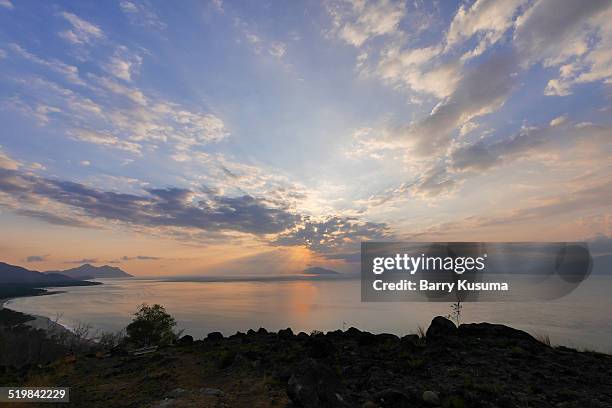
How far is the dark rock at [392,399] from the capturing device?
9008mm

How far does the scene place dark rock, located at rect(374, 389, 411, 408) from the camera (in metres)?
9.01

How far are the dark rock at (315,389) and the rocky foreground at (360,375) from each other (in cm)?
3

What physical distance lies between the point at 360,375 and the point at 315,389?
2797 mm

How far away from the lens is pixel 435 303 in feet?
603

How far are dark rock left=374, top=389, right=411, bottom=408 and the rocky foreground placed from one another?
0.03 metres

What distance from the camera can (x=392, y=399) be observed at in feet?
30.2

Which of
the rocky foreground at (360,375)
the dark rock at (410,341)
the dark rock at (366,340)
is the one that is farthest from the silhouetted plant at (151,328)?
the dark rock at (410,341)

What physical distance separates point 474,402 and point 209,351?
1298 cm

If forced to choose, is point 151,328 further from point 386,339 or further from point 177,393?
point 386,339

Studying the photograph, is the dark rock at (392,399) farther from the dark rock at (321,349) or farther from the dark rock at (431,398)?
the dark rock at (321,349)

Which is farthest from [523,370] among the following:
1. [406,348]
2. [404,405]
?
[404,405]

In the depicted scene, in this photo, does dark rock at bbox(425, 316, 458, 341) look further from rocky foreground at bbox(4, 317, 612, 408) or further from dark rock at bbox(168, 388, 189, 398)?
dark rock at bbox(168, 388, 189, 398)

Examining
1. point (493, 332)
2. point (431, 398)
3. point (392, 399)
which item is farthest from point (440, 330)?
point (392, 399)

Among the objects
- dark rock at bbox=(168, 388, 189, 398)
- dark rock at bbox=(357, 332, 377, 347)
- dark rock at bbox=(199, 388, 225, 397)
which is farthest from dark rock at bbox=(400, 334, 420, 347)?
dark rock at bbox=(168, 388, 189, 398)
